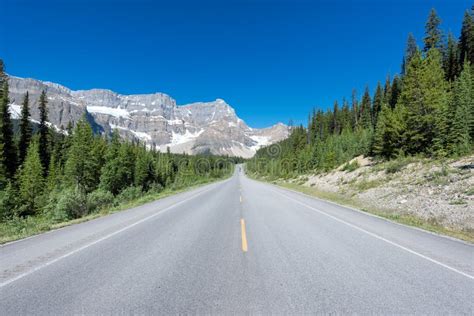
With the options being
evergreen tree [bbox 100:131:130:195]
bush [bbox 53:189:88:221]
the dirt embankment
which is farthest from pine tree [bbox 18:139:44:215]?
the dirt embankment

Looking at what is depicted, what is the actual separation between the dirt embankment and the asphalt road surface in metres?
4.27

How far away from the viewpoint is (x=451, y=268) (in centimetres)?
512

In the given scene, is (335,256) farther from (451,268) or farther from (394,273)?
(451,268)

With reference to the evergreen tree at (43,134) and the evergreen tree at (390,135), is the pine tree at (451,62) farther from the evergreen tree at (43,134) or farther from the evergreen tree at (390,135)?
the evergreen tree at (43,134)

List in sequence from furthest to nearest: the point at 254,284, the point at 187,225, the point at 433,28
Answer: the point at 433,28 → the point at 187,225 → the point at 254,284

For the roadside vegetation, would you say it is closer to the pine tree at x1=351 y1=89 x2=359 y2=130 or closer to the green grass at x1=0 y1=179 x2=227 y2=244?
the green grass at x1=0 y1=179 x2=227 y2=244

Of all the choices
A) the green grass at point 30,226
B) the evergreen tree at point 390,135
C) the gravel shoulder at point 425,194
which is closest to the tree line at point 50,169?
the green grass at point 30,226

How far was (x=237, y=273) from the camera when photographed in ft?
15.5

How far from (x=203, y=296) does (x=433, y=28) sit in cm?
5957

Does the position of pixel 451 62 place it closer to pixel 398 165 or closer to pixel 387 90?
pixel 387 90

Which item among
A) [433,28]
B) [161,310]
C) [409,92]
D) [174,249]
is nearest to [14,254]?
[174,249]

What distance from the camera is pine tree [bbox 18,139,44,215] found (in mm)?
33219

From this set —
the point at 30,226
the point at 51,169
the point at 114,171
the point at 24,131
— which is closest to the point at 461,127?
the point at 30,226

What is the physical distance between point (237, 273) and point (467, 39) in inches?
2596
